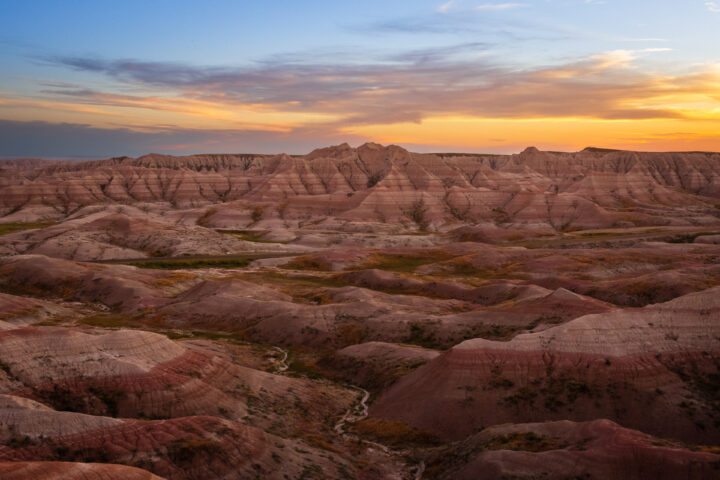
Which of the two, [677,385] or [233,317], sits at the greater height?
[677,385]

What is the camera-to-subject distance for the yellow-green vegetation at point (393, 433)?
37.5 m

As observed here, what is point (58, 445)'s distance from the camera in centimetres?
2733

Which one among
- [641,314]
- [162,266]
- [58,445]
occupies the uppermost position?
[641,314]

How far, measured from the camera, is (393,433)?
3844 cm

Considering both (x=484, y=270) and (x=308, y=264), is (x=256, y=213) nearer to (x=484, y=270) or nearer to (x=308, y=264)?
(x=308, y=264)

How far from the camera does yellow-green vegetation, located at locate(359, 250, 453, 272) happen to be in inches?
4548

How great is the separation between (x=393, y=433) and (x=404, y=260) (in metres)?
85.6

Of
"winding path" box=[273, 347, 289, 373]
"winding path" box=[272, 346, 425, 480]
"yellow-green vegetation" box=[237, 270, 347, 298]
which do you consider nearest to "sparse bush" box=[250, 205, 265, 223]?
"yellow-green vegetation" box=[237, 270, 347, 298]

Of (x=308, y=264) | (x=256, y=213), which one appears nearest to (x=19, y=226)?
(x=256, y=213)

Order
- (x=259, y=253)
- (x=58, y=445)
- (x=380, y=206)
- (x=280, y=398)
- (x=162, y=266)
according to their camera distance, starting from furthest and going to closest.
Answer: (x=380, y=206)
(x=259, y=253)
(x=162, y=266)
(x=280, y=398)
(x=58, y=445)

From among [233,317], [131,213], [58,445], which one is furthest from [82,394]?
[131,213]

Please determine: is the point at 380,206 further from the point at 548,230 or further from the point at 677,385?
the point at 677,385

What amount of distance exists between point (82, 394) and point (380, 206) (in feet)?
525

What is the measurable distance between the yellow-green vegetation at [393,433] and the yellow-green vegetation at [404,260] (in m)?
71.1
